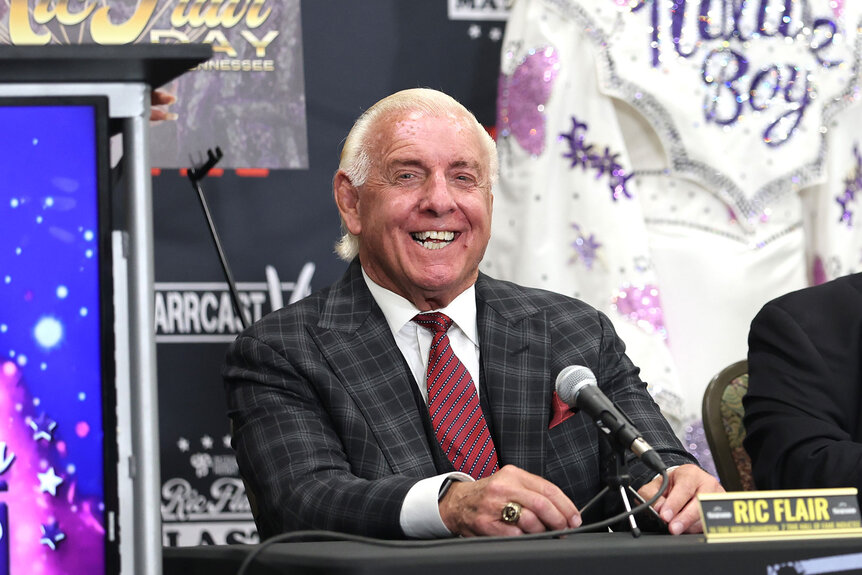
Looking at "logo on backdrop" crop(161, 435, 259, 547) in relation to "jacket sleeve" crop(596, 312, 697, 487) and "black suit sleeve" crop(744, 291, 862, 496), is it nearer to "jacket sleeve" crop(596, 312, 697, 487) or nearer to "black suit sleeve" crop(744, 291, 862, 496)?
"jacket sleeve" crop(596, 312, 697, 487)

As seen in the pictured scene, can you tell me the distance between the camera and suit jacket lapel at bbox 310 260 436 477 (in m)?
2.00

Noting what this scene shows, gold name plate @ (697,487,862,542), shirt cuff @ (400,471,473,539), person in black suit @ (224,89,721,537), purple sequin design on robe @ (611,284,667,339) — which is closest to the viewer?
gold name plate @ (697,487,862,542)

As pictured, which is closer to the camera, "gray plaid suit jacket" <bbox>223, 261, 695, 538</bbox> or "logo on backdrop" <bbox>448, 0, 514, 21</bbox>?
"gray plaid suit jacket" <bbox>223, 261, 695, 538</bbox>

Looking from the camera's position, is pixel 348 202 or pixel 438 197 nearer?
pixel 438 197

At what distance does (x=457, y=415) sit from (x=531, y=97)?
111cm

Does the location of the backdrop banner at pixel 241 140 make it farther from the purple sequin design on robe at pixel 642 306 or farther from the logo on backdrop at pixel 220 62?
the purple sequin design on robe at pixel 642 306

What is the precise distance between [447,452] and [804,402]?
0.65 metres

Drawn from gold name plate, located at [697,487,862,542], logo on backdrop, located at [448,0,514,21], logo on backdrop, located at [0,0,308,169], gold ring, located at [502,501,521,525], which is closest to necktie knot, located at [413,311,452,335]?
gold ring, located at [502,501,521,525]

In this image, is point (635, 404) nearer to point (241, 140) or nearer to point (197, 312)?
point (197, 312)

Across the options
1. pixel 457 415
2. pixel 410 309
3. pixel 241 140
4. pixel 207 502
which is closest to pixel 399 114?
pixel 410 309

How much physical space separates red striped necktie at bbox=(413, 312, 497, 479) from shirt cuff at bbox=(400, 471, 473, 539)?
0.34 meters

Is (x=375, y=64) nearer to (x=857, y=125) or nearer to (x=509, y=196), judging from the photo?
(x=509, y=196)

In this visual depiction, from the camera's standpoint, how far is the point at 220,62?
127 inches

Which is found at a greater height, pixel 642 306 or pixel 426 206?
pixel 426 206
